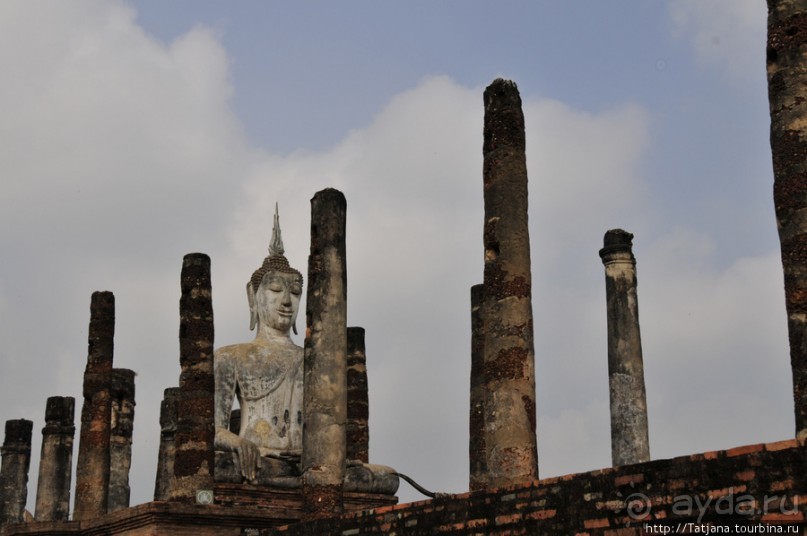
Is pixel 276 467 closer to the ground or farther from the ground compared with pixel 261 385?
closer to the ground

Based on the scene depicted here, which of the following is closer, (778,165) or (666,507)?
(666,507)

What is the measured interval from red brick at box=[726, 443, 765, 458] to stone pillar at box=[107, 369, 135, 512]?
670 inches

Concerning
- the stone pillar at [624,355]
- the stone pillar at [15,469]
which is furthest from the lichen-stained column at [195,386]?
the stone pillar at [15,469]

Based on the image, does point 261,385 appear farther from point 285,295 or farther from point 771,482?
point 771,482

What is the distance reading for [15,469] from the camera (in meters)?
27.1

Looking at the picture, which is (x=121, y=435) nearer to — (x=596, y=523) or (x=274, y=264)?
(x=274, y=264)

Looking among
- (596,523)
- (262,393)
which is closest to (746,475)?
(596,523)

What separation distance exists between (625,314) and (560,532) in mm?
8393

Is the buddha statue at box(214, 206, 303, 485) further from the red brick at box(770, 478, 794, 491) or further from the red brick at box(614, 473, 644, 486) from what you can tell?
the red brick at box(770, 478, 794, 491)

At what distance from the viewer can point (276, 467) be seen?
57.2 ft

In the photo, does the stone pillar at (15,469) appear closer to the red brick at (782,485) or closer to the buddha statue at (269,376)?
the buddha statue at (269,376)

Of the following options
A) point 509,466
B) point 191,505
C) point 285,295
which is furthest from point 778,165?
point 285,295

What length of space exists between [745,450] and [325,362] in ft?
24.7

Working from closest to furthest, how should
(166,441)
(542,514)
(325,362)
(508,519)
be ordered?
1. (542,514)
2. (508,519)
3. (325,362)
4. (166,441)
